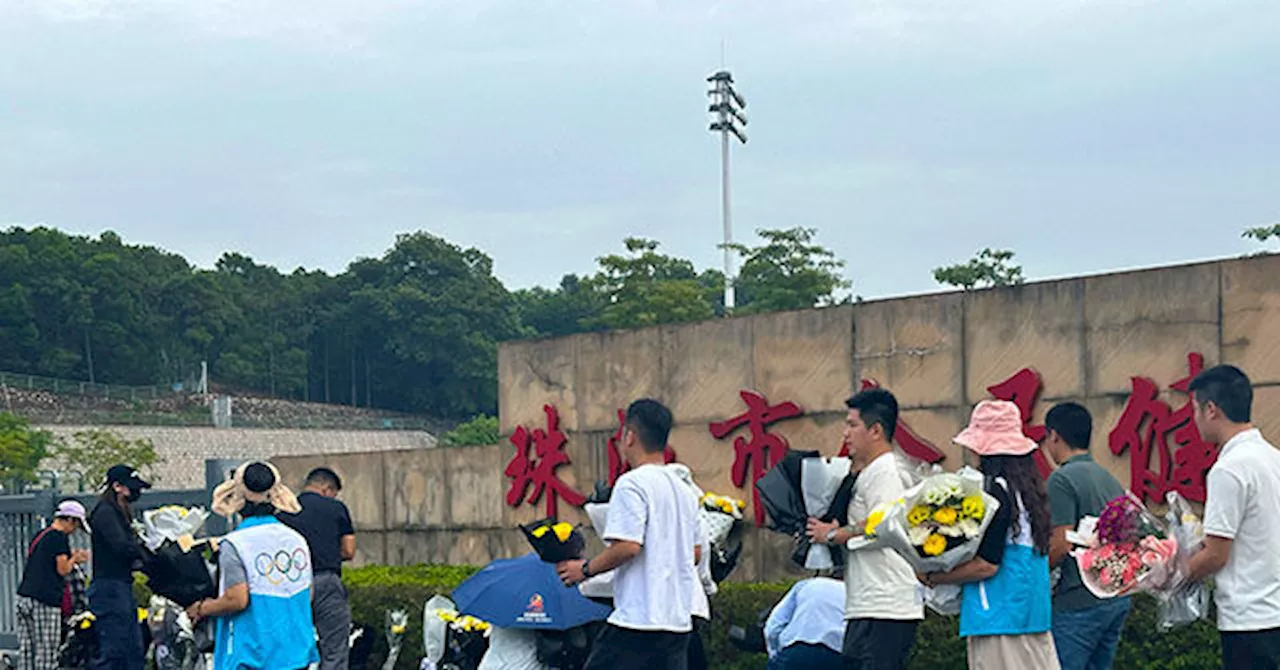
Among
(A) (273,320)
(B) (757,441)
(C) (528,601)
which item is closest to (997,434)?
(C) (528,601)

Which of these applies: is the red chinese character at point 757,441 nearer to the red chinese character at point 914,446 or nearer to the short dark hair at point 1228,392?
the red chinese character at point 914,446

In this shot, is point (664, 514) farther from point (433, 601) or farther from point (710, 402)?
point (710, 402)

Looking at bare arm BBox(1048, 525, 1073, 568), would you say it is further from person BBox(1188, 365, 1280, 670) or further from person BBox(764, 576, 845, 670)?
person BBox(764, 576, 845, 670)

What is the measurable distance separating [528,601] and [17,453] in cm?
4898

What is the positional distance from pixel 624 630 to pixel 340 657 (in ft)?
9.83

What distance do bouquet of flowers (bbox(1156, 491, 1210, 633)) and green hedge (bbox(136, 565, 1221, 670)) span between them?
2296 mm

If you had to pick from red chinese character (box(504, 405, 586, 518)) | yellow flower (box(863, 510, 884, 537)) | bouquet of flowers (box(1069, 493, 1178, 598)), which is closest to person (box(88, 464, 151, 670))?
red chinese character (box(504, 405, 586, 518))

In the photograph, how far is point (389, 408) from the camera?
80.4m

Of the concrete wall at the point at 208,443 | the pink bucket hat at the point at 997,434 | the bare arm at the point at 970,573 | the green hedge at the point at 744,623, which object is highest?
the pink bucket hat at the point at 997,434

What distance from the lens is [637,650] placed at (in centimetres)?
605

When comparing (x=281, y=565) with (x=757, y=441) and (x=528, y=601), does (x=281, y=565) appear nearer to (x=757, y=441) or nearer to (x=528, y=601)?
(x=528, y=601)

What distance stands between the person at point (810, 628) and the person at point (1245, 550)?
214 centimetres

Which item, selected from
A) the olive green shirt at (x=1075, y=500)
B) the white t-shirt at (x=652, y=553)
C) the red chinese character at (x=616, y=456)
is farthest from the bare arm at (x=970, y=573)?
the red chinese character at (x=616, y=456)

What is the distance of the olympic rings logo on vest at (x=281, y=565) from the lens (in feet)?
21.2
